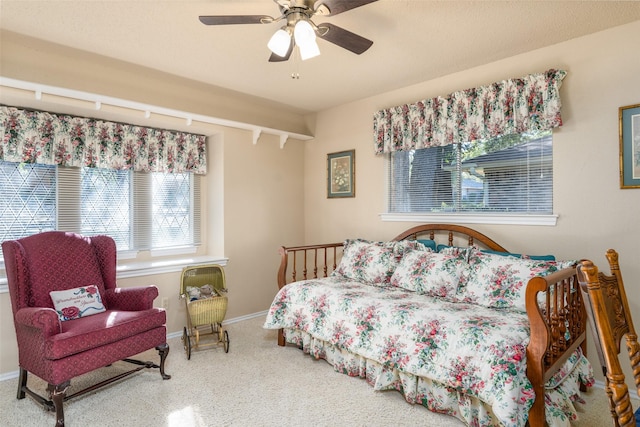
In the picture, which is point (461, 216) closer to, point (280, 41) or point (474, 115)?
point (474, 115)

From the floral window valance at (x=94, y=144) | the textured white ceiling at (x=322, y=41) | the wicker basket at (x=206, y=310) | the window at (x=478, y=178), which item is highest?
the textured white ceiling at (x=322, y=41)

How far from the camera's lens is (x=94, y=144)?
127 inches

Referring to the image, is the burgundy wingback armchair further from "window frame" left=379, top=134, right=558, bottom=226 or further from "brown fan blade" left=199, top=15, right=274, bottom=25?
"window frame" left=379, top=134, right=558, bottom=226

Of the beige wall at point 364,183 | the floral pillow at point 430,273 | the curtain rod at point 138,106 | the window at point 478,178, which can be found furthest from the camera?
the window at point 478,178

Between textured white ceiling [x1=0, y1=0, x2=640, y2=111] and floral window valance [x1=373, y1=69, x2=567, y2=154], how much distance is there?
0.27 metres

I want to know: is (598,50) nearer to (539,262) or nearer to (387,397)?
(539,262)

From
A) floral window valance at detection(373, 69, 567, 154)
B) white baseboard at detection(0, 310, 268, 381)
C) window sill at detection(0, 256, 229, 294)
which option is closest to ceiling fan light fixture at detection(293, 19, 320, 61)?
floral window valance at detection(373, 69, 567, 154)

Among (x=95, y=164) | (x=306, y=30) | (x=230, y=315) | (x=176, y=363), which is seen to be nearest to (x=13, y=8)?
(x=95, y=164)

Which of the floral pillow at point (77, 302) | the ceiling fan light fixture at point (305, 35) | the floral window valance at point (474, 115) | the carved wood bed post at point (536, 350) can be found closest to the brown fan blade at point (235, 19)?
the ceiling fan light fixture at point (305, 35)

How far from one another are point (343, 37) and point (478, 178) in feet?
6.22

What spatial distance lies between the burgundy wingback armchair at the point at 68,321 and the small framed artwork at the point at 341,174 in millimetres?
2353

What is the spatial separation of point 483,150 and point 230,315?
10.2ft

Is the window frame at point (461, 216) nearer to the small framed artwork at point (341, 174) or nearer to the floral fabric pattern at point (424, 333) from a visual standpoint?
the small framed artwork at point (341, 174)

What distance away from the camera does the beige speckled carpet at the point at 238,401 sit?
6.89 feet
